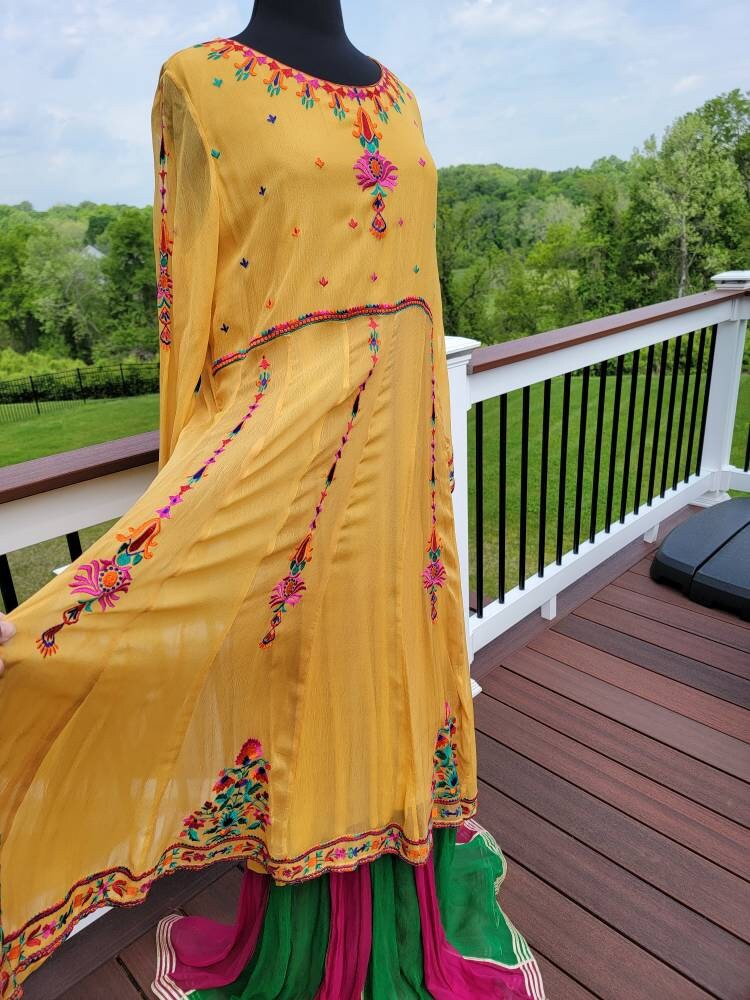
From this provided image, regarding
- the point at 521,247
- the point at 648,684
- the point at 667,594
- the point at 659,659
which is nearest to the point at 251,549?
the point at 648,684

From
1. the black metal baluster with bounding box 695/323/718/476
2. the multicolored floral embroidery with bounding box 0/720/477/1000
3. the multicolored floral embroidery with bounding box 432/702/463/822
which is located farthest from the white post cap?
the multicolored floral embroidery with bounding box 0/720/477/1000

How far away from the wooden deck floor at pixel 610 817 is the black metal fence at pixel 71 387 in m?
18.3

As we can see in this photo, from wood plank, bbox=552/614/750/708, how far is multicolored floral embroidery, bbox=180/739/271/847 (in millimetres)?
1441

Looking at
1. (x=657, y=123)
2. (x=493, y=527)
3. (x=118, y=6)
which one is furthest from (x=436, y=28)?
(x=493, y=527)

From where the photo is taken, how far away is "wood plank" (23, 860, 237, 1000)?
130 cm

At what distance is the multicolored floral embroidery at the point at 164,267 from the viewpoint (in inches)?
36.2

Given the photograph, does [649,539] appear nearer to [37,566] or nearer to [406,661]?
[406,661]

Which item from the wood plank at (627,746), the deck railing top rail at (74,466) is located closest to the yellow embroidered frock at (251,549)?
the deck railing top rail at (74,466)

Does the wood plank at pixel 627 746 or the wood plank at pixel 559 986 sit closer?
the wood plank at pixel 559 986

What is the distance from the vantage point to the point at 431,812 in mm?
1189

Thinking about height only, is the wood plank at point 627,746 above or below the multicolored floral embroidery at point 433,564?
below

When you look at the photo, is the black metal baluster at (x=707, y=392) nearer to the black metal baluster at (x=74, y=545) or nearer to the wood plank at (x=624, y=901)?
the wood plank at (x=624, y=901)

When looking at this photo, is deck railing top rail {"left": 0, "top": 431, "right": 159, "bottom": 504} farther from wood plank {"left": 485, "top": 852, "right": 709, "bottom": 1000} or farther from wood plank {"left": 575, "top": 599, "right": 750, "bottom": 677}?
wood plank {"left": 575, "top": 599, "right": 750, "bottom": 677}

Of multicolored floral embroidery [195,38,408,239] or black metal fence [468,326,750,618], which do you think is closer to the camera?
multicolored floral embroidery [195,38,408,239]
